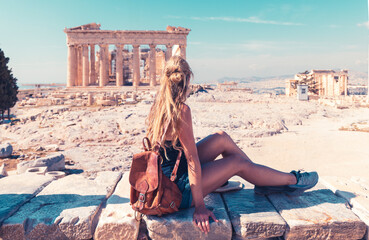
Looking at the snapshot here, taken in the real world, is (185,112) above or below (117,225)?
above

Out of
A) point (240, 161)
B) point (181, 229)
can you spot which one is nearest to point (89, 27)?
point (240, 161)

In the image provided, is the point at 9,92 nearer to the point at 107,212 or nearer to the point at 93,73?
the point at 107,212

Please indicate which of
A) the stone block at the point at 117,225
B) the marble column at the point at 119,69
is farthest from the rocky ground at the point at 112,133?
the marble column at the point at 119,69

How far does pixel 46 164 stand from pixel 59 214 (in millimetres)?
3706

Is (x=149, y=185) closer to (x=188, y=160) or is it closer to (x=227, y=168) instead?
(x=188, y=160)

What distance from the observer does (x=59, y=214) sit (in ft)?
8.30

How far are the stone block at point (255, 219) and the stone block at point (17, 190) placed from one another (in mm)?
1832

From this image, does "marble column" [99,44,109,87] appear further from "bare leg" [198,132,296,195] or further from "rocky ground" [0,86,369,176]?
"bare leg" [198,132,296,195]

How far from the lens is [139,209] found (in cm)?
227

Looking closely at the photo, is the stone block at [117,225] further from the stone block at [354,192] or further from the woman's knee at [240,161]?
the stone block at [354,192]

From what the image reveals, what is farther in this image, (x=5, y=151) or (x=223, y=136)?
(x=5, y=151)

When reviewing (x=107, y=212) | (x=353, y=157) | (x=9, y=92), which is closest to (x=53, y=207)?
(x=107, y=212)

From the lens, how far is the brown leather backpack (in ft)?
7.45

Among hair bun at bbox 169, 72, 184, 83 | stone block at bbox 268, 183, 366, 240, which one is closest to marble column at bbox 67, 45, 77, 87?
hair bun at bbox 169, 72, 184, 83
